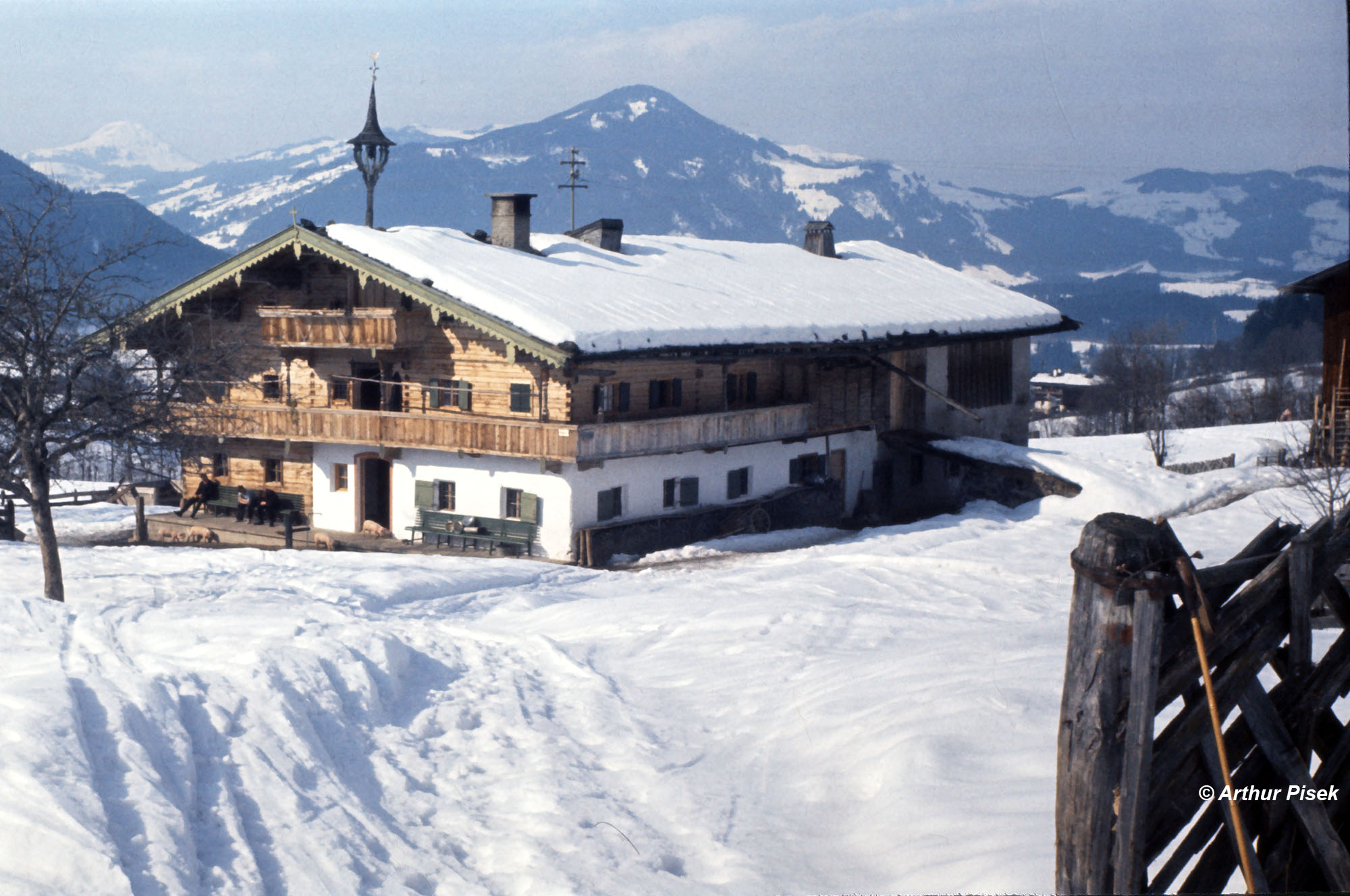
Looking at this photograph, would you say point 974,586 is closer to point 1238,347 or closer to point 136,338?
point 136,338

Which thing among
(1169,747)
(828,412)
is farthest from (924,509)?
(1169,747)

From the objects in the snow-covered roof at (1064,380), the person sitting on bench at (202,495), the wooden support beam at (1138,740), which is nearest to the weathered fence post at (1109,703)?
the wooden support beam at (1138,740)

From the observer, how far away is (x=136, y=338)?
2669 centimetres

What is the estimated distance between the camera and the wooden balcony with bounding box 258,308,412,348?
99.8 ft

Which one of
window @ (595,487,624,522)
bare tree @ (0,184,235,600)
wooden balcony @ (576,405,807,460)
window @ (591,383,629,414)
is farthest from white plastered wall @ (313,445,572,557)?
bare tree @ (0,184,235,600)

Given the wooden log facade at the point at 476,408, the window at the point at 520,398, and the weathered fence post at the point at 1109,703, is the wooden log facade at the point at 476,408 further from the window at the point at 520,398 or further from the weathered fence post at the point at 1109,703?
the weathered fence post at the point at 1109,703

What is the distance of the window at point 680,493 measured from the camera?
30.6 metres

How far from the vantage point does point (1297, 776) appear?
4324mm

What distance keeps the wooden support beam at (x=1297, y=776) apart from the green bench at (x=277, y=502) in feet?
97.9

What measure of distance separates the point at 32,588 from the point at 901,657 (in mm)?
15403

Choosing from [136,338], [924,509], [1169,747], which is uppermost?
[136,338]

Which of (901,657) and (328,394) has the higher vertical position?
(328,394)

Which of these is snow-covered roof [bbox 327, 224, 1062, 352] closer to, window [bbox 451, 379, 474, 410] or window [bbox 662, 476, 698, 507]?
window [bbox 451, 379, 474, 410]

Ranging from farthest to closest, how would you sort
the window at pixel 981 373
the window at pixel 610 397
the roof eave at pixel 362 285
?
the window at pixel 981 373 < the window at pixel 610 397 < the roof eave at pixel 362 285
